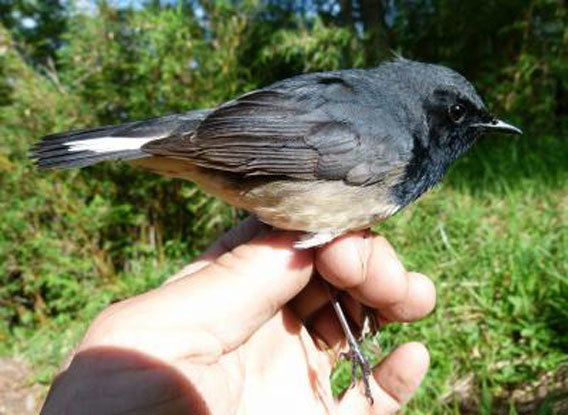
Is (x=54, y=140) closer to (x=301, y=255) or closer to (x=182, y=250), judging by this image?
(x=301, y=255)

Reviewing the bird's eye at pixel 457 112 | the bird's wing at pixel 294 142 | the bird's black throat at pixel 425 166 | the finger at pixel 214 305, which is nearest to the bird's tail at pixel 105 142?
the bird's wing at pixel 294 142

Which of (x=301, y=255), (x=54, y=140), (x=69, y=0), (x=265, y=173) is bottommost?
(x=301, y=255)

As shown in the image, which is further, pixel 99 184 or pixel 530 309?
pixel 99 184

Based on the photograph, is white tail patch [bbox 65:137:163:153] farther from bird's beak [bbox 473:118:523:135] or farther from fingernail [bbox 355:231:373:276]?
bird's beak [bbox 473:118:523:135]

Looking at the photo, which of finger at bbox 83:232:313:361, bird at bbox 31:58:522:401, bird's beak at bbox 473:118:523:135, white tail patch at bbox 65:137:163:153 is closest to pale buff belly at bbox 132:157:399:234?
bird at bbox 31:58:522:401

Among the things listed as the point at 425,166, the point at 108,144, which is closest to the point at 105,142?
the point at 108,144

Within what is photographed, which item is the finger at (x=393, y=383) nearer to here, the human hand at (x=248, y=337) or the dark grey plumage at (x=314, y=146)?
the human hand at (x=248, y=337)

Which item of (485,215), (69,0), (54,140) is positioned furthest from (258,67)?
(54,140)

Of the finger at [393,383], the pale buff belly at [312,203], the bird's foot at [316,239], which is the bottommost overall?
the finger at [393,383]
